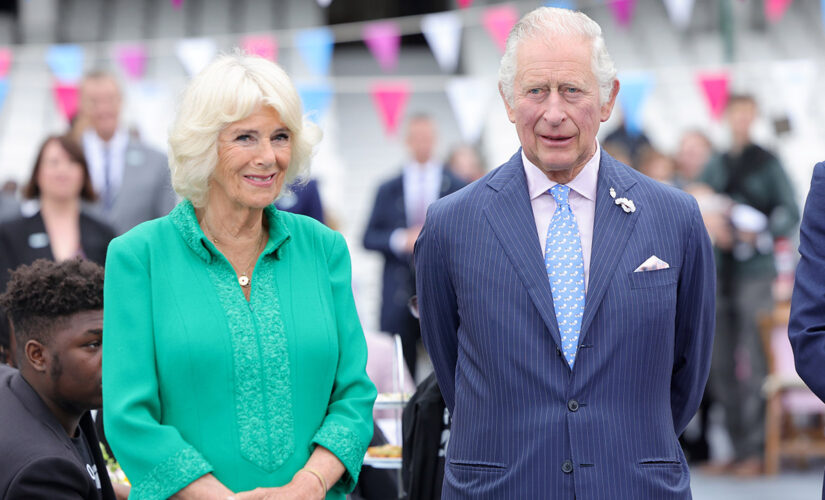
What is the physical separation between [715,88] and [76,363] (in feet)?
31.3

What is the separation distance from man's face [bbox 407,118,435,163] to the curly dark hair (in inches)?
207

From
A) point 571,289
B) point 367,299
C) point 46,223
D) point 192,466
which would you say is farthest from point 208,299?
point 367,299

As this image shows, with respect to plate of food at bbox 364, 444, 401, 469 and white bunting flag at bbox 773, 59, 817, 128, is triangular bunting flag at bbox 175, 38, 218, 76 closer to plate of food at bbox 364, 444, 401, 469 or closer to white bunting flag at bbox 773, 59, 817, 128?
white bunting flag at bbox 773, 59, 817, 128

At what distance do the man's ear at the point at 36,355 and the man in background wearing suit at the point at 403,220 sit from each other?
15.1 ft

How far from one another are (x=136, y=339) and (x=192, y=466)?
0.32 m

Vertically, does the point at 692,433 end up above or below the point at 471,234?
below

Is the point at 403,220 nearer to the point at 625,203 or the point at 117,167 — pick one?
the point at 117,167

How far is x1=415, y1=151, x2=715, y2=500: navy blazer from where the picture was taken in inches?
112

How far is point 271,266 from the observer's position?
3051 millimetres

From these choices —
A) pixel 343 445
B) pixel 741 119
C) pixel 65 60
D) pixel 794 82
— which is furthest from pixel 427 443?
pixel 65 60

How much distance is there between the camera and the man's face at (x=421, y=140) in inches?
334

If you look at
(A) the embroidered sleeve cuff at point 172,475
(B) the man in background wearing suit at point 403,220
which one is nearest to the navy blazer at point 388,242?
(B) the man in background wearing suit at point 403,220

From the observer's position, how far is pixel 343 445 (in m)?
2.95

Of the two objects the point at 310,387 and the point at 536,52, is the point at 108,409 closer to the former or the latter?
the point at 310,387
